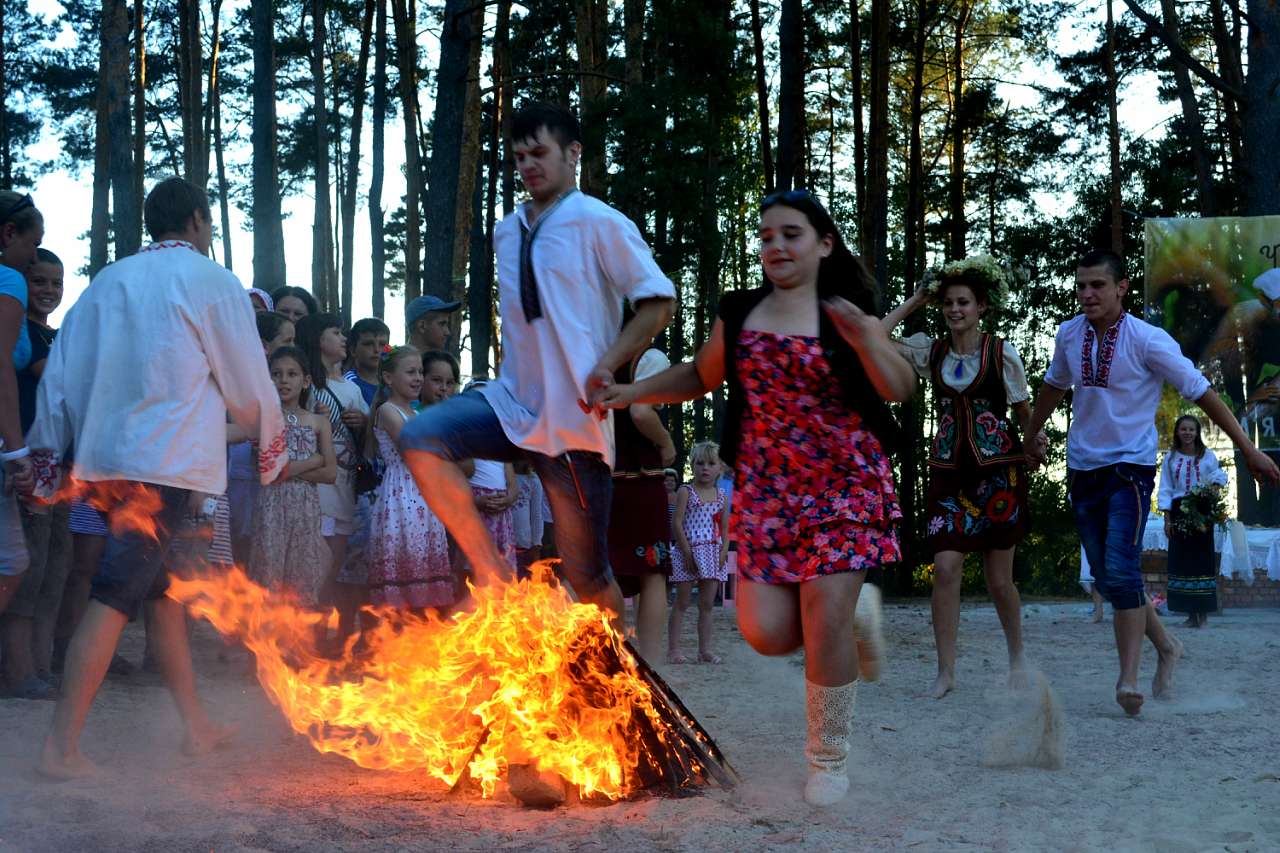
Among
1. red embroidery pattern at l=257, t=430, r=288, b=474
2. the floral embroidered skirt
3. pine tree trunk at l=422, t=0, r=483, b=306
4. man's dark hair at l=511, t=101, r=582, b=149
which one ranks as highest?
pine tree trunk at l=422, t=0, r=483, b=306

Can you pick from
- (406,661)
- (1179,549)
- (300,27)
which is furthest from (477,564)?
(300,27)

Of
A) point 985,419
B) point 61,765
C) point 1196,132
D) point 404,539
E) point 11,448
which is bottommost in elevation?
point 61,765

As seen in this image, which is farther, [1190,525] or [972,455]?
[1190,525]

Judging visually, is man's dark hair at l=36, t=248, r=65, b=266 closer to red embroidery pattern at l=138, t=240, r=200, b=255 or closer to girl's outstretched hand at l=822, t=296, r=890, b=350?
red embroidery pattern at l=138, t=240, r=200, b=255

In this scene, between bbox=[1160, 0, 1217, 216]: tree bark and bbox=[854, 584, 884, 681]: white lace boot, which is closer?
bbox=[854, 584, 884, 681]: white lace boot

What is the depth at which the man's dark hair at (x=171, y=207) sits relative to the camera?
4992mm

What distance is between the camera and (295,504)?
7336mm

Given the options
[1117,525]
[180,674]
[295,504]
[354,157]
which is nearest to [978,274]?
[1117,525]

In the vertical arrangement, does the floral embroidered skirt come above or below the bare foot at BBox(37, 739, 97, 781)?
above

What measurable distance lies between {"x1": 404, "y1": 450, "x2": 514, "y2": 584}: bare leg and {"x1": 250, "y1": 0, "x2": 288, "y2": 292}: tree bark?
13.1 meters

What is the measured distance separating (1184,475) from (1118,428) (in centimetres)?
Result: 692

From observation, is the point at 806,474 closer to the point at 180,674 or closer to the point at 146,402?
the point at 146,402

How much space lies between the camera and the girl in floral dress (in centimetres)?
440

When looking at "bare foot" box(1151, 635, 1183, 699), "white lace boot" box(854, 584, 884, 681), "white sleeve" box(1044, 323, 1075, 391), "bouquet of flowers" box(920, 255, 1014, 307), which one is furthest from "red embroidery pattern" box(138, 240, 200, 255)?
"bare foot" box(1151, 635, 1183, 699)
